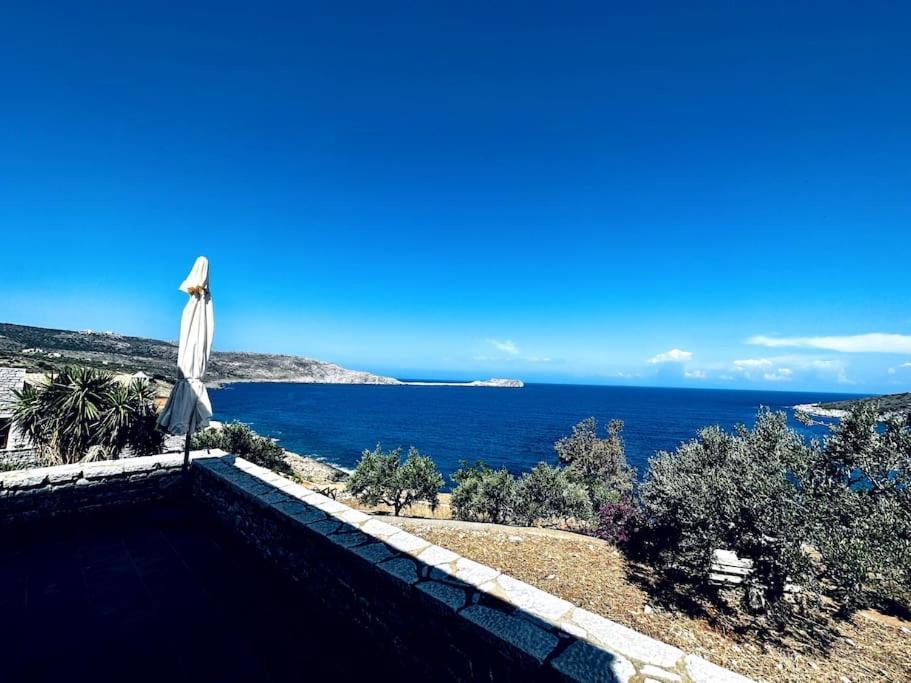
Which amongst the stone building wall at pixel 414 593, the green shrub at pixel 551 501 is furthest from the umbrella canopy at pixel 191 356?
the green shrub at pixel 551 501

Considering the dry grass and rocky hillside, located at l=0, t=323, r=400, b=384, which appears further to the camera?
rocky hillside, located at l=0, t=323, r=400, b=384

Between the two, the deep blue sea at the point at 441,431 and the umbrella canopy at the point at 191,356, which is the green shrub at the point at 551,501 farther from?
the deep blue sea at the point at 441,431

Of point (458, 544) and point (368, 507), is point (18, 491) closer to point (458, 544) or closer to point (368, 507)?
point (458, 544)

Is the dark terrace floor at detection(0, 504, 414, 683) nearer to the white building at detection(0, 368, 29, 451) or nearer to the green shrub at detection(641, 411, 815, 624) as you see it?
the green shrub at detection(641, 411, 815, 624)

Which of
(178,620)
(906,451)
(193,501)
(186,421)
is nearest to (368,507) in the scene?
(193,501)

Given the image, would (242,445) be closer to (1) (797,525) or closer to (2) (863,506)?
(1) (797,525)

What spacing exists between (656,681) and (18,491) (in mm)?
7391

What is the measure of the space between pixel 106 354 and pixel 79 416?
90.4m

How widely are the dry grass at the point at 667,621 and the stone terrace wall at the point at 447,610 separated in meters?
3.93

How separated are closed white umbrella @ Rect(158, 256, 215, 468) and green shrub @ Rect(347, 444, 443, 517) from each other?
12378 mm

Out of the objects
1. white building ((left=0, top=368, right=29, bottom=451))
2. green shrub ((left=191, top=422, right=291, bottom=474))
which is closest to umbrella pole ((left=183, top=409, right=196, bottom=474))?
white building ((left=0, top=368, right=29, bottom=451))

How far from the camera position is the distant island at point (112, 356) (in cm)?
3970

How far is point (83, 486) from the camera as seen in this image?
219 inches

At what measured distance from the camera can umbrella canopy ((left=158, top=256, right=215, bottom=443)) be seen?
17.8ft
